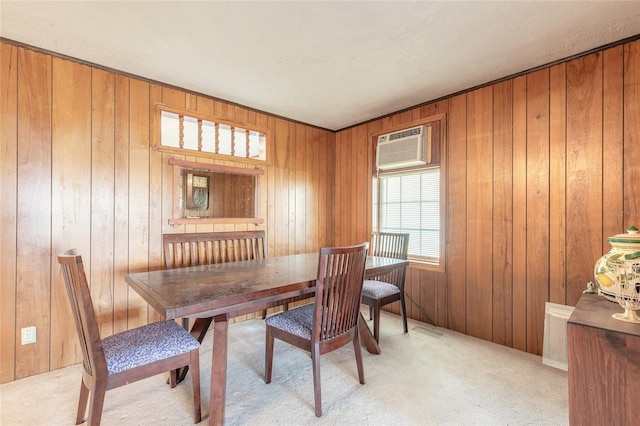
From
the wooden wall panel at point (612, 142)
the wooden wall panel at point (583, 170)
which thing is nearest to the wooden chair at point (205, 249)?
the wooden wall panel at point (583, 170)

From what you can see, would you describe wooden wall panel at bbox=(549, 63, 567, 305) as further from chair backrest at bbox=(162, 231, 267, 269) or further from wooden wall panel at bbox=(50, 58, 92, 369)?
wooden wall panel at bbox=(50, 58, 92, 369)

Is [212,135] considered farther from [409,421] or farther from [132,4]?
[409,421]

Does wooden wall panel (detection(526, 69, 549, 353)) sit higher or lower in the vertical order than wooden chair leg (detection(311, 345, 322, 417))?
higher

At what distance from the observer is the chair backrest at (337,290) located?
1.63 meters

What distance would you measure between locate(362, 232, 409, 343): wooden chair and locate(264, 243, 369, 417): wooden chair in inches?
23.1

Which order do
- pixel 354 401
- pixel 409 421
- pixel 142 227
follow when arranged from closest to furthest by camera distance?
pixel 409 421 < pixel 354 401 < pixel 142 227

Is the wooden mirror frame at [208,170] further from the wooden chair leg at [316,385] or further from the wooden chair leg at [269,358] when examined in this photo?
the wooden chair leg at [316,385]

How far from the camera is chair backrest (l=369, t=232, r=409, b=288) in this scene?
2.79m

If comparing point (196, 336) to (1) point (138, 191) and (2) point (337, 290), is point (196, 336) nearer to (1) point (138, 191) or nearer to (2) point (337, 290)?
(2) point (337, 290)

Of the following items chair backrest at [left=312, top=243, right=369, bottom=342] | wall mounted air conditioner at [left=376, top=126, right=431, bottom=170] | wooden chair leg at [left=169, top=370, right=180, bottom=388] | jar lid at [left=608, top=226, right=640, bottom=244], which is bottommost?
wooden chair leg at [left=169, top=370, right=180, bottom=388]

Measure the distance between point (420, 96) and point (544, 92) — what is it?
38.4 inches

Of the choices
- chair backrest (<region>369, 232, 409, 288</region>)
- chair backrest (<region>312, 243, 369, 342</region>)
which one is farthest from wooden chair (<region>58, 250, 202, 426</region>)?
chair backrest (<region>369, 232, 409, 288</region>)

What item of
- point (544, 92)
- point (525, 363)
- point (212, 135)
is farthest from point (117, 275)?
point (544, 92)

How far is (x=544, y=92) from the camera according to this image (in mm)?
2254
